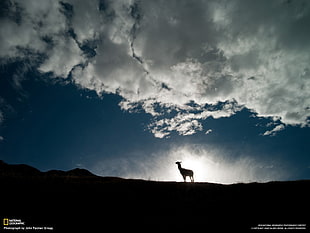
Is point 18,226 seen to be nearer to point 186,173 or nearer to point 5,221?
point 5,221

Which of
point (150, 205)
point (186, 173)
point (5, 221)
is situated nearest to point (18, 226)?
point (5, 221)

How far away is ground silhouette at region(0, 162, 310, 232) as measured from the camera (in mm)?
11336

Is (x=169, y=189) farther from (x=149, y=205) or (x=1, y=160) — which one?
(x=1, y=160)

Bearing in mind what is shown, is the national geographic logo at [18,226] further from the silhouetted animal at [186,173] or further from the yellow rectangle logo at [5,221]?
the silhouetted animal at [186,173]

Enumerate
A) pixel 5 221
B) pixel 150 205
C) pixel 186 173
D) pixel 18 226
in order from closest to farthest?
pixel 18 226
pixel 5 221
pixel 150 205
pixel 186 173

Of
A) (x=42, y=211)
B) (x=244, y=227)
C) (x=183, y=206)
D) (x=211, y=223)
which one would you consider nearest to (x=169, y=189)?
(x=183, y=206)

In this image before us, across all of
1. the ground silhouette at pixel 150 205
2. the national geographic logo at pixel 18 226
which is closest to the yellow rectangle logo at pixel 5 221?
the national geographic logo at pixel 18 226

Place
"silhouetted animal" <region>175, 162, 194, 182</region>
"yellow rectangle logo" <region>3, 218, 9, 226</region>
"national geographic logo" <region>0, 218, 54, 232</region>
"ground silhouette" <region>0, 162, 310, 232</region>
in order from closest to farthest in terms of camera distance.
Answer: "national geographic logo" <region>0, 218, 54, 232</region>
"yellow rectangle logo" <region>3, 218, 9, 226</region>
"ground silhouette" <region>0, 162, 310, 232</region>
"silhouetted animal" <region>175, 162, 194, 182</region>

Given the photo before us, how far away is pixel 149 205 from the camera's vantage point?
13312mm

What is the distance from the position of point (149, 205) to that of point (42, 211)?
6.63 metres

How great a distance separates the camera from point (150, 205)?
13312mm

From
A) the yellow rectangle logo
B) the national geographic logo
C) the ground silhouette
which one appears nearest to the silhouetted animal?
the ground silhouette

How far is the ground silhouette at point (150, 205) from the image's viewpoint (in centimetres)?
1134

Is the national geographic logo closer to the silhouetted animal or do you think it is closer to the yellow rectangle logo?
the yellow rectangle logo
